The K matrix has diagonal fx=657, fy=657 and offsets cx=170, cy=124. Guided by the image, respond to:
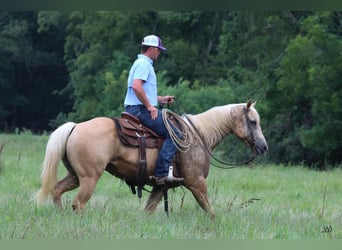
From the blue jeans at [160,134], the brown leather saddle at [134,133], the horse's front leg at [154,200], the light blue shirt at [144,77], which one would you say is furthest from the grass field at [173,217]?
the light blue shirt at [144,77]

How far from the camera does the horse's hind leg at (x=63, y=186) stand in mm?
7371

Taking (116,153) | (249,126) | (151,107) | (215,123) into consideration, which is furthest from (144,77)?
(249,126)

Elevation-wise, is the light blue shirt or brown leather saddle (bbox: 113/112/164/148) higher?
the light blue shirt

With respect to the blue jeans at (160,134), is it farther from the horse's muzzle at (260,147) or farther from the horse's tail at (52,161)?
the horse's muzzle at (260,147)

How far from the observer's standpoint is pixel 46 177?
282 inches

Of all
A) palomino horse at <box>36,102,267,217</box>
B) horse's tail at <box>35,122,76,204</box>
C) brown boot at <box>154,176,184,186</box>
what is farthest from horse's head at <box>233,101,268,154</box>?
horse's tail at <box>35,122,76,204</box>

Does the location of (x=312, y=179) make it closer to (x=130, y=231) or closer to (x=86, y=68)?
(x=130, y=231)

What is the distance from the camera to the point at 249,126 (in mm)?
8305

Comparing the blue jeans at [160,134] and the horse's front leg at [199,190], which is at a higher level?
A: the blue jeans at [160,134]

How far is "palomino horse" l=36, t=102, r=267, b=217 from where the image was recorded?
7.18 meters

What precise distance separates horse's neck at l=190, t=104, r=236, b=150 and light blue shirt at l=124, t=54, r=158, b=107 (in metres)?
0.84

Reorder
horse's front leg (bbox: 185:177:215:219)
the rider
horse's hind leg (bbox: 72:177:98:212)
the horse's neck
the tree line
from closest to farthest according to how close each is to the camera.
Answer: horse's hind leg (bbox: 72:177:98:212)
the rider
horse's front leg (bbox: 185:177:215:219)
the horse's neck
the tree line

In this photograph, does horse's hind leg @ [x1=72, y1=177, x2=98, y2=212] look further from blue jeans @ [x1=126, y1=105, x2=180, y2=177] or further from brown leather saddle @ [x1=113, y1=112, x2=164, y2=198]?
blue jeans @ [x1=126, y1=105, x2=180, y2=177]

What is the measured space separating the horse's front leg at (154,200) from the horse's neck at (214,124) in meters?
0.83
